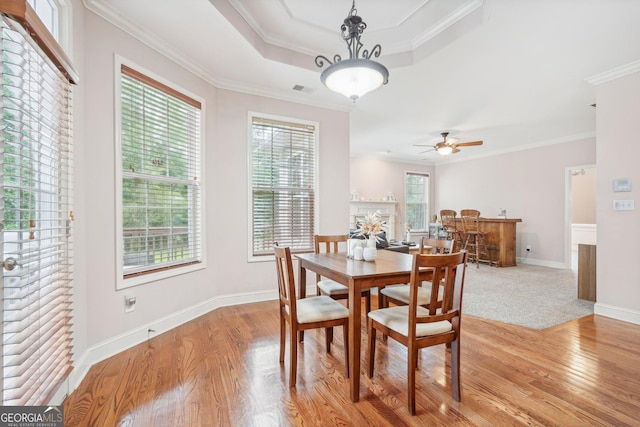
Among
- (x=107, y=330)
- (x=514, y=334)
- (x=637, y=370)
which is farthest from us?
(x=514, y=334)

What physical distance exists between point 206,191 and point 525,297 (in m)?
4.33

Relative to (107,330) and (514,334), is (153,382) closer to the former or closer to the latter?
(107,330)

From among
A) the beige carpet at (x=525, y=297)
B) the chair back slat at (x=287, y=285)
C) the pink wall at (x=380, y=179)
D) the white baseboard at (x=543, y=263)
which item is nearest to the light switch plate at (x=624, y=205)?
the beige carpet at (x=525, y=297)

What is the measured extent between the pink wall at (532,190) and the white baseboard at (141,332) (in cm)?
599

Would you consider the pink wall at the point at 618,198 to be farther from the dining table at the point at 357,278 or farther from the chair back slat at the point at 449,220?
the chair back slat at the point at 449,220

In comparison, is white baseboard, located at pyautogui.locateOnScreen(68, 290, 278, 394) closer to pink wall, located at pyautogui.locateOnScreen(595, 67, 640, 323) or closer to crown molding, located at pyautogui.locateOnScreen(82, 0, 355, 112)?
crown molding, located at pyautogui.locateOnScreen(82, 0, 355, 112)

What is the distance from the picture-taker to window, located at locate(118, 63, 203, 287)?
2510mm

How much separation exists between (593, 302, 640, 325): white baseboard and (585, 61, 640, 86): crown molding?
249 cm

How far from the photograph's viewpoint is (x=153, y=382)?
1972 mm

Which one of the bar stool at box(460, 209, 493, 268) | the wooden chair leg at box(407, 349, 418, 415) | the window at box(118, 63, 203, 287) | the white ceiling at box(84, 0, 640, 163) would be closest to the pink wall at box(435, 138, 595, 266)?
the bar stool at box(460, 209, 493, 268)

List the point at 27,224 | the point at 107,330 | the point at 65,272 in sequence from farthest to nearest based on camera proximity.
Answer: the point at 107,330 < the point at 65,272 < the point at 27,224

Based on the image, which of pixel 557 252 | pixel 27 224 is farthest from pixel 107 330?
pixel 557 252

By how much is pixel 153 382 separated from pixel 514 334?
9.99 ft

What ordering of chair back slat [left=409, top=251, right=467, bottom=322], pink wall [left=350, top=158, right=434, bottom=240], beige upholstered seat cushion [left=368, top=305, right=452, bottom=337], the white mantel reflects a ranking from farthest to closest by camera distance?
pink wall [left=350, top=158, right=434, bottom=240]
the white mantel
beige upholstered seat cushion [left=368, top=305, right=452, bottom=337]
chair back slat [left=409, top=251, right=467, bottom=322]
